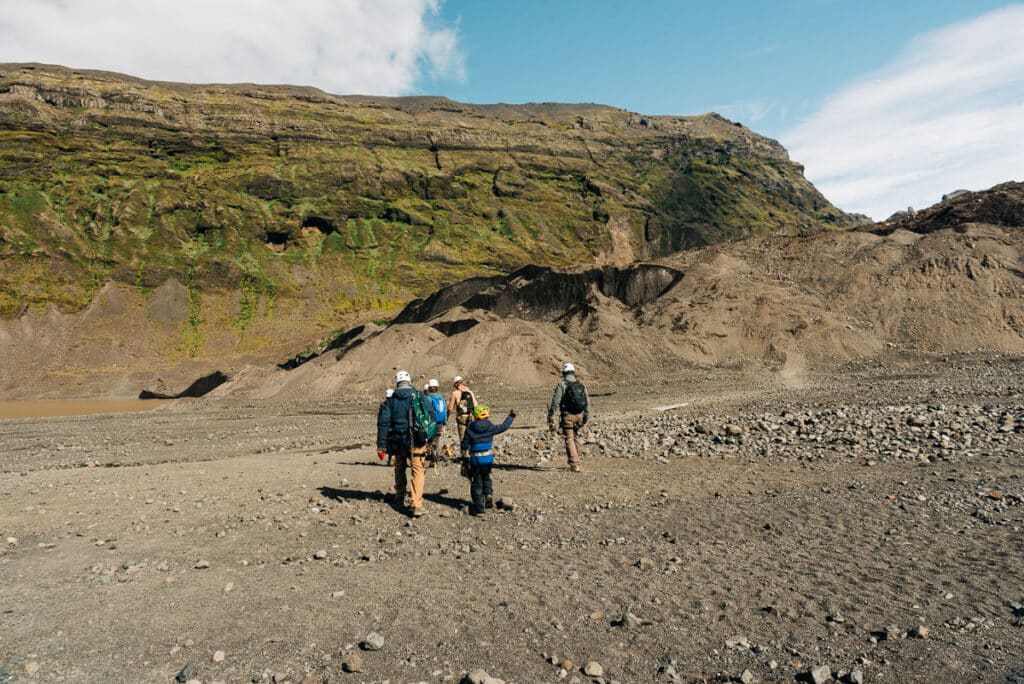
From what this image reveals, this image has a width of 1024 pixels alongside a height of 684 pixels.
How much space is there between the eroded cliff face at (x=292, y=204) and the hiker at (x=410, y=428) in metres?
65.9

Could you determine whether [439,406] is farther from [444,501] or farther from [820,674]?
[820,674]

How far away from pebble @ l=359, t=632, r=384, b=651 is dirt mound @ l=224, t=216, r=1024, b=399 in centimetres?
2846

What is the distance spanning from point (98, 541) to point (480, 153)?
386 feet

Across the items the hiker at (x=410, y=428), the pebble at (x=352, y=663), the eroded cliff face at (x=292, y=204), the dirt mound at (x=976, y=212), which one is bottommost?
the pebble at (x=352, y=663)

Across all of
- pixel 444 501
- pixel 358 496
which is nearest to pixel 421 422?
pixel 444 501

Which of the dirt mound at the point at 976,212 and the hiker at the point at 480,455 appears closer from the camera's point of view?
the hiker at the point at 480,455

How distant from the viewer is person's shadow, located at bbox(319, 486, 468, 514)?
10523 millimetres

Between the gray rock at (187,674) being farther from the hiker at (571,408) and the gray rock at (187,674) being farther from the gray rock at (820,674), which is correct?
the hiker at (571,408)

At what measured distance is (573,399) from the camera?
12.6 meters

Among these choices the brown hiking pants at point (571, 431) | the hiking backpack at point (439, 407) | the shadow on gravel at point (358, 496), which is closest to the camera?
the shadow on gravel at point (358, 496)

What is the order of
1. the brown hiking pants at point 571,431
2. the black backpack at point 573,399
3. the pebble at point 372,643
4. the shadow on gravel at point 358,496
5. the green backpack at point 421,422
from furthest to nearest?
the brown hiking pants at point 571,431
the black backpack at point 573,399
the shadow on gravel at point 358,496
the green backpack at point 421,422
the pebble at point 372,643

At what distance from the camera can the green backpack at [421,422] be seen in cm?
977

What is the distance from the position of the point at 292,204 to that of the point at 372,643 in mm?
98389

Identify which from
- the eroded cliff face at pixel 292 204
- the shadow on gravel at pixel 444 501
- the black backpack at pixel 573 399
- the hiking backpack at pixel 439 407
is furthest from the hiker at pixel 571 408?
the eroded cliff face at pixel 292 204
